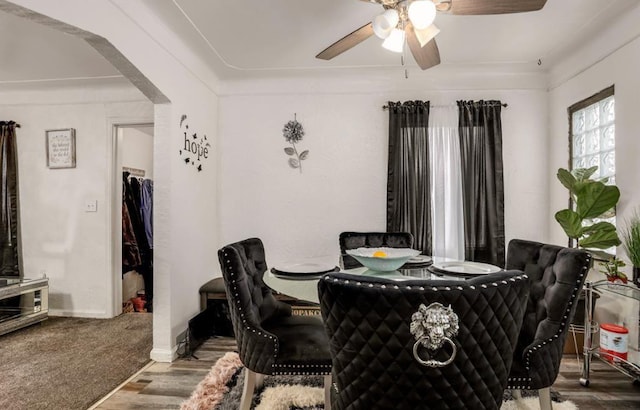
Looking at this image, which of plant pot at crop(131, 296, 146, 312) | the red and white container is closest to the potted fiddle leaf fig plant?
the red and white container

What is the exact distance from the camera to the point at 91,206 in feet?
11.3

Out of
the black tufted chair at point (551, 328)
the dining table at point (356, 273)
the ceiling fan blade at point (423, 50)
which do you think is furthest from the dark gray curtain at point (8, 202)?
the black tufted chair at point (551, 328)

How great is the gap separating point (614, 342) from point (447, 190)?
5.43 feet

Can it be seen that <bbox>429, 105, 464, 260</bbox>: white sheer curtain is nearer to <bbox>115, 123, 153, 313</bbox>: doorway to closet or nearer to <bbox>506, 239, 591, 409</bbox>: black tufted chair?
<bbox>506, 239, 591, 409</bbox>: black tufted chair

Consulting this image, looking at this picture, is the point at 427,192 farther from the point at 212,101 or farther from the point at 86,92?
the point at 86,92

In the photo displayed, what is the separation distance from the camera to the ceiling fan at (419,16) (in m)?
1.51

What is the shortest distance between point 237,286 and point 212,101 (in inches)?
93.8

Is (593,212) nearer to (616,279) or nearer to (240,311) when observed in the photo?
(616,279)

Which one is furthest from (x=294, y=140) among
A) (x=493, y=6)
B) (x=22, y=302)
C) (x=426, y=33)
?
(x=22, y=302)

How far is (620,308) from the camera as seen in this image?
7.20ft

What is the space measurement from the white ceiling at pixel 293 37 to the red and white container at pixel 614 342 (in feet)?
6.85

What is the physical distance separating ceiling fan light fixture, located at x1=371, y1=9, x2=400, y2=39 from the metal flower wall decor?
5.79 feet

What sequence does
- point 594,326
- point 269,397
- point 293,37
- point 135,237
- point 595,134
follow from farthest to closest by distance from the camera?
point 135,237 < point 595,134 < point 293,37 < point 594,326 < point 269,397

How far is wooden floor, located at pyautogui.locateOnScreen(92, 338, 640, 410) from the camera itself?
75.6 inches
